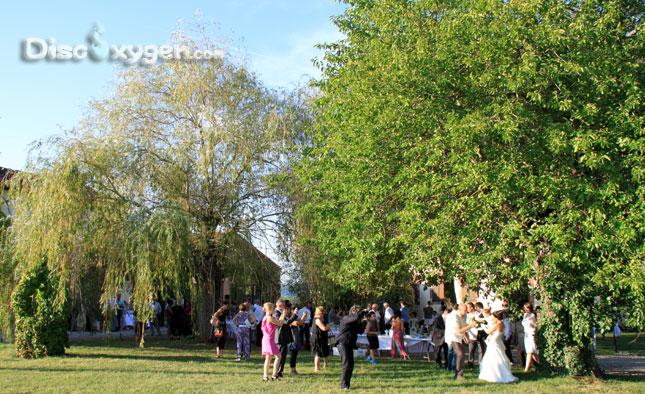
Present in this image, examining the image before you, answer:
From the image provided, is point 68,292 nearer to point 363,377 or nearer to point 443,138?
point 363,377

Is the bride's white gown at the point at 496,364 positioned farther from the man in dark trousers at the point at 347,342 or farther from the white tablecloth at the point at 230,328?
the white tablecloth at the point at 230,328

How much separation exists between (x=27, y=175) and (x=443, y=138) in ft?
37.5

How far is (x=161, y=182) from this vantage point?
55.4 feet

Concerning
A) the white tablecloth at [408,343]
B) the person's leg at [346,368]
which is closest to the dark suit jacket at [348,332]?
the person's leg at [346,368]

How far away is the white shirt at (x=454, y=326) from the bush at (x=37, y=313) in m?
10.1

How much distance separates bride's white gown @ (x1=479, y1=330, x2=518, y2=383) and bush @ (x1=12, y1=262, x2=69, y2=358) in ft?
36.1

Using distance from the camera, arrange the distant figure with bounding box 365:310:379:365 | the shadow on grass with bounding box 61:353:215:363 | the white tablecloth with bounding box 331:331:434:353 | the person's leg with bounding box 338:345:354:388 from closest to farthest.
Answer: the person's leg with bounding box 338:345:354:388
the shadow on grass with bounding box 61:353:215:363
the distant figure with bounding box 365:310:379:365
the white tablecloth with bounding box 331:331:434:353

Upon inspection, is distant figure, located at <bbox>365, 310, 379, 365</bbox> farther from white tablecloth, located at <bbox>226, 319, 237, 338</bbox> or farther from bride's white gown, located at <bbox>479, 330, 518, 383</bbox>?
white tablecloth, located at <bbox>226, 319, 237, 338</bbox>

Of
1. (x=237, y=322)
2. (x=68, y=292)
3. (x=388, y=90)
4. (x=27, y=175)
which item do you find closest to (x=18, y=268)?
(x=68, y=292)

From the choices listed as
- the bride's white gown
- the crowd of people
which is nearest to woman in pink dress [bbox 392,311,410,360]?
the crowd of people

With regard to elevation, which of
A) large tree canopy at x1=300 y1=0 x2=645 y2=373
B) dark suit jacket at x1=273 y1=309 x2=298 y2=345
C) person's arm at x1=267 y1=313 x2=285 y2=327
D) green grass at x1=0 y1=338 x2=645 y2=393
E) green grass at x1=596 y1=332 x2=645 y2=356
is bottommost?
green grass at x1=596 y1=332 x2=645 y2=356

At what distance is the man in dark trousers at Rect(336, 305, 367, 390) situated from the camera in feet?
35.5

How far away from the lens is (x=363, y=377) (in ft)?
41.0

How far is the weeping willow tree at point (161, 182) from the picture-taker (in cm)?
1448
